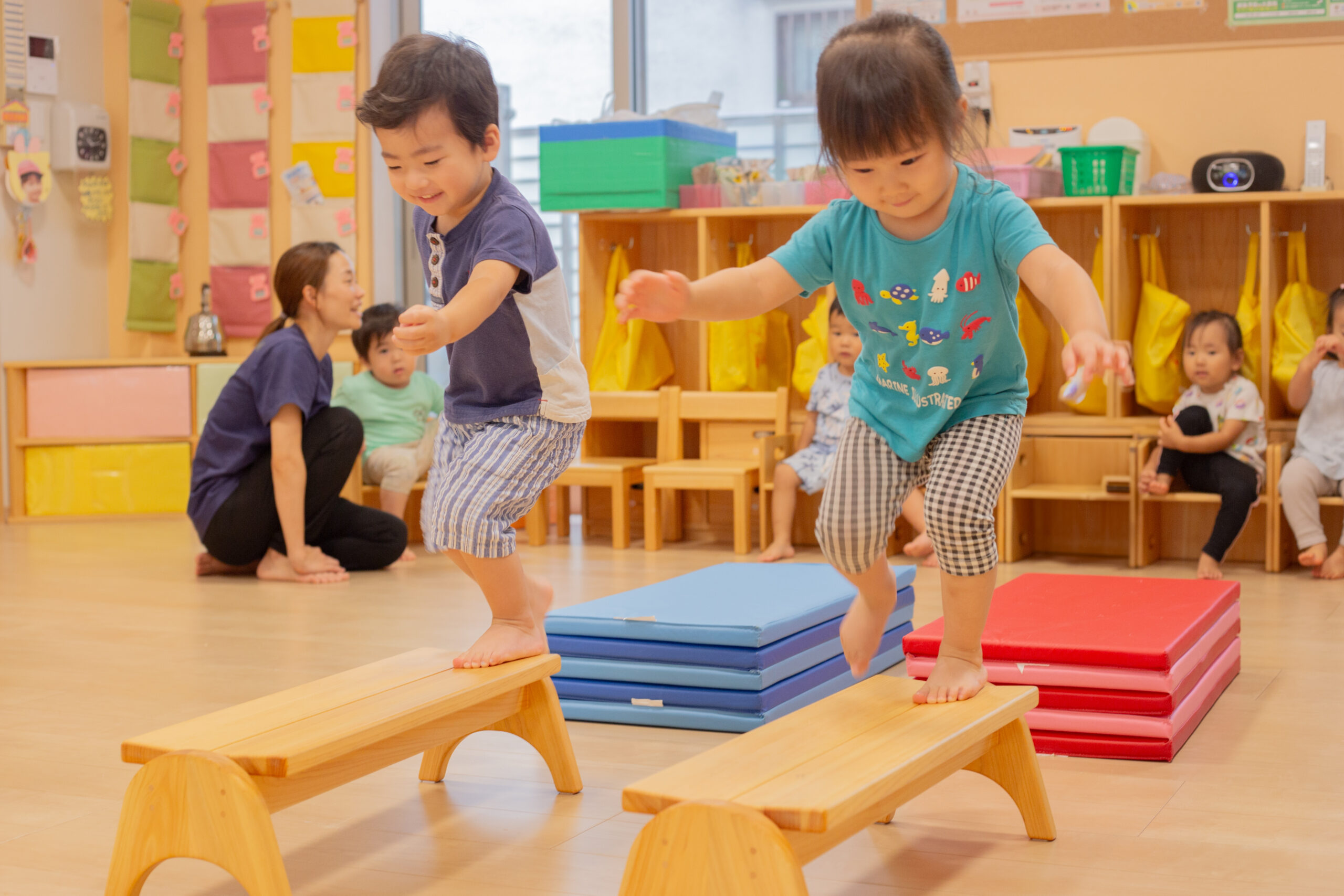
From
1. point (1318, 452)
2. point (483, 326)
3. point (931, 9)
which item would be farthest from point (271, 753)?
point (931, 9)

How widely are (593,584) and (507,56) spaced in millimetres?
2951

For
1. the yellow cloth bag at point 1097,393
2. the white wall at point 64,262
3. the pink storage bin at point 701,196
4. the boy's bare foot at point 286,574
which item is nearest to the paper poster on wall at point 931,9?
the pink storage bin at point 701,196

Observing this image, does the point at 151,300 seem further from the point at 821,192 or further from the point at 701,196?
the point at 821,192

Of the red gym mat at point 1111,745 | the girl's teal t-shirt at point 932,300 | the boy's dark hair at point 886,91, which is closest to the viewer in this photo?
the boy's dark hair at point 886,91

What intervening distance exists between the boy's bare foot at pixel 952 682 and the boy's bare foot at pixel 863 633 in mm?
163

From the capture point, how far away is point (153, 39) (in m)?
5.93

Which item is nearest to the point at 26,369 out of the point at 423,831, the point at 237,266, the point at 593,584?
the point at 237,266

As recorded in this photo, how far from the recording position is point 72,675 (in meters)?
2.85

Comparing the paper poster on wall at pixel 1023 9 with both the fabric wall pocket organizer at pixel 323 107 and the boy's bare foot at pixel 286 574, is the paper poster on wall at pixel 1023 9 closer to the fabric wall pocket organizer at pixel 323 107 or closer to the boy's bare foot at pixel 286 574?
the fabric wall pocket organizer at pixel 323 107

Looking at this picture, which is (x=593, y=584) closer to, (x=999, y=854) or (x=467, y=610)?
(x=467, y=610)

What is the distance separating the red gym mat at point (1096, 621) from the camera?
2.21 m

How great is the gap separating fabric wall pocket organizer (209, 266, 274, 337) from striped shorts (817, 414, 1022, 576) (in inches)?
176

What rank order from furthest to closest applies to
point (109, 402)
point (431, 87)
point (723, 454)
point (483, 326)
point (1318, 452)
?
point (109, 402), point (723, 454), point (1318, 452), point (483, 326), point (431, 87)

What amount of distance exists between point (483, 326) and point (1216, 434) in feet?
8.87
